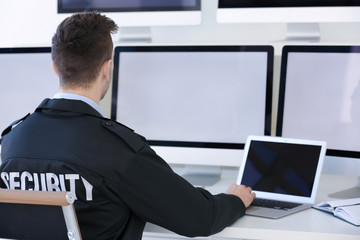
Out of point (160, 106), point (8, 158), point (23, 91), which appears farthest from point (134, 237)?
point (23, 91)

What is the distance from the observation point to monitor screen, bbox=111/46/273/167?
1890 millimetres

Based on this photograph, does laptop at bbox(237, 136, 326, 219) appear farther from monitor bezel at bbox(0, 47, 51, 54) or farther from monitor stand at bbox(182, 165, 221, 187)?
monitor bezel at bbox(0, 47, 51, 54)

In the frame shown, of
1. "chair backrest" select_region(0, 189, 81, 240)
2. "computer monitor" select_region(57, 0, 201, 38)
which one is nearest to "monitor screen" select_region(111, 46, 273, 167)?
"computer monitor" select_region(57, 0, 201, 38)

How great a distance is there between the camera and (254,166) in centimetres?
168

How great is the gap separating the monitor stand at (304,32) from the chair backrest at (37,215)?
3.90ft

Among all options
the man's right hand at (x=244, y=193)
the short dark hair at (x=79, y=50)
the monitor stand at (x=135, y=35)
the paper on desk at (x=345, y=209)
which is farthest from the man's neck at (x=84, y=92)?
the monitor stand at (x=135, y=35)

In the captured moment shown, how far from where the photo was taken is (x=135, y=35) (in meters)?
2.12

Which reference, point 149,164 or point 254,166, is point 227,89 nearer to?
point 254,166

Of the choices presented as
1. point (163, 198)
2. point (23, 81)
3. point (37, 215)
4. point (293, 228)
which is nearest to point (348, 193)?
point (293, 228)

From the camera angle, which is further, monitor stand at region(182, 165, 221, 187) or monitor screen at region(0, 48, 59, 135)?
monitor screen at region(0, 48, 59, 135)

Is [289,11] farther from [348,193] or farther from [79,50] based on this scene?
[79,50]

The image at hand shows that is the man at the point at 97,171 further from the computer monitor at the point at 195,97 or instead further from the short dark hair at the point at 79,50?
the computer monitor at the point at 195,97

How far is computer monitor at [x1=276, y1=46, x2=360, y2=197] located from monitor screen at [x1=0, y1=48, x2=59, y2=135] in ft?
2.76

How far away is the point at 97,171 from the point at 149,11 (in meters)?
0.94
